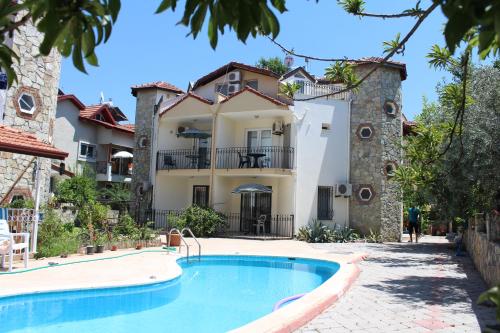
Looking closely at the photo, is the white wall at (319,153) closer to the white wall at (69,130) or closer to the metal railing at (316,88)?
the metal railing at (316,88)

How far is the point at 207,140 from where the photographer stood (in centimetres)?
2292

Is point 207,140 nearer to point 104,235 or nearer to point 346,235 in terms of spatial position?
point 346,235

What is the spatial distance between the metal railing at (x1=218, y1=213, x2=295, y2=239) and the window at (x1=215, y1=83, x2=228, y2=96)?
21.0ft

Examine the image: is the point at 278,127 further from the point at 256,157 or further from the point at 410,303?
the point at 410,303

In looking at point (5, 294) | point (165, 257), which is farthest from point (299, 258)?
point (5, 294)

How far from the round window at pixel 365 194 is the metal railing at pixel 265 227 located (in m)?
3.31

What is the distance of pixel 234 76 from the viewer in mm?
22812

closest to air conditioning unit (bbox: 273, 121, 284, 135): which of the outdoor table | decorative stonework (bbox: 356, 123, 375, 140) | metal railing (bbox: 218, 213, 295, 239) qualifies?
the outdoor table

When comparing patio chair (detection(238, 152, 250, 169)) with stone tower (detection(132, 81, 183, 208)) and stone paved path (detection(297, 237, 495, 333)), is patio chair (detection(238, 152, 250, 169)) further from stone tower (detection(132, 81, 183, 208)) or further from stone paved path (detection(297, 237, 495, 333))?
stone paved path (detection(297, 237, 495, 333))

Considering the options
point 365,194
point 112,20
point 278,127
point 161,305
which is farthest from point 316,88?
point 112,20

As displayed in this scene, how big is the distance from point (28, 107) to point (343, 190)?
12958mm

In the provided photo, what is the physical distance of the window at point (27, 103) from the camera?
1297 centimetres

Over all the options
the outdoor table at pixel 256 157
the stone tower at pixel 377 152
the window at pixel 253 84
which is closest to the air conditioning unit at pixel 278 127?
the outdoor table at pixel 256 157

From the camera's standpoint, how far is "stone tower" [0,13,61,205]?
12.5m
